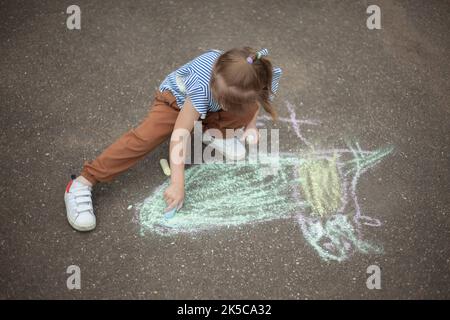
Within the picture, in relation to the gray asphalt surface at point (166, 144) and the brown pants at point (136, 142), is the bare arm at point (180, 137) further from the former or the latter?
the gray asphalt surface at point (166, 144)

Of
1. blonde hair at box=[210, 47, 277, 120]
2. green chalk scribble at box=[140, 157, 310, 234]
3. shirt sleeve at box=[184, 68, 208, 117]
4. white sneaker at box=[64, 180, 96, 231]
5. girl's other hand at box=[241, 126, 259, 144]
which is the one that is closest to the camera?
blonde hair at box=[210, 47, 277, 120]

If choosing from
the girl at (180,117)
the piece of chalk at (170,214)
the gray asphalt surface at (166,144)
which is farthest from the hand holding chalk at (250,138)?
the piece of chalk at (170,214)

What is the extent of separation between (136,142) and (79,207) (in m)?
0.45

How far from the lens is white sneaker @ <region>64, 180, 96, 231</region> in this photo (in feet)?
7.30

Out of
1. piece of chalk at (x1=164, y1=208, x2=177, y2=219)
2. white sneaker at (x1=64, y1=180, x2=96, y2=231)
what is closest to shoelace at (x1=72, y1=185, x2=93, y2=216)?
white sneaker at (x1=64, y1=180, x2=96, y2=231)

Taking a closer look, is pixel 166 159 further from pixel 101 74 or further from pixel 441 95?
pixel 441 95

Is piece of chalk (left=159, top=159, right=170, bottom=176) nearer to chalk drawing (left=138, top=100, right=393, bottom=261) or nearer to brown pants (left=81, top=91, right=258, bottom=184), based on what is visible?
chalk drawing (left=138, top=100, right=393, bottom=261)

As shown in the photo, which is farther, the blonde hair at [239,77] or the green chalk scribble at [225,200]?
the green chalk scribble at [225,200]

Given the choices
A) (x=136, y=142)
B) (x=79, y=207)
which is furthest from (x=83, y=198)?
(x=136, y=142)

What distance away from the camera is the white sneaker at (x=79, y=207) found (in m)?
2.23

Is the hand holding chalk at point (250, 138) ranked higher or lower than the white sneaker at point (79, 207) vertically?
higher

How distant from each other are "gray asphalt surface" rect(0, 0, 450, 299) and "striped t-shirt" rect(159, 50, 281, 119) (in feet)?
1.59

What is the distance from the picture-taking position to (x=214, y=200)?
2.45 m

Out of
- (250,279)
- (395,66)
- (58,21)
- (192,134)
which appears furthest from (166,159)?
(395,66)
